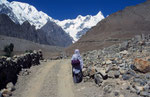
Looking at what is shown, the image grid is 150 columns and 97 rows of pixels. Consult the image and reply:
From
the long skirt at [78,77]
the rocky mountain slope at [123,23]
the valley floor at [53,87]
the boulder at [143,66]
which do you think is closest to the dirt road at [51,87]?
the valley floor at [53,87]

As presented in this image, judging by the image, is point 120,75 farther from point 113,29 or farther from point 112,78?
point 113,29

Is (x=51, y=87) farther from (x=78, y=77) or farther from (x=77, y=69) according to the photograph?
(x=77, y=69)

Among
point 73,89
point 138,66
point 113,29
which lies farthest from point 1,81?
point 113,29

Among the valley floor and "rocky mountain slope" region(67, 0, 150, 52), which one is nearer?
the valley floor

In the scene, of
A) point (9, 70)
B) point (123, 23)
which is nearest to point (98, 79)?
point (9, 70)

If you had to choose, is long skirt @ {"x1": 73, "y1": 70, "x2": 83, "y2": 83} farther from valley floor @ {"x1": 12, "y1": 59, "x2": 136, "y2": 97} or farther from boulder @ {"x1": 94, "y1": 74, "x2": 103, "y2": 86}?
boulder @ {"x1": 94, "y1": 74, "x2": 103, "y2": 86}

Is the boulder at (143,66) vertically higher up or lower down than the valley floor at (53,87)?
higher up

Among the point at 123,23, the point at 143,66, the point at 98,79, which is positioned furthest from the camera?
the point at 123,23

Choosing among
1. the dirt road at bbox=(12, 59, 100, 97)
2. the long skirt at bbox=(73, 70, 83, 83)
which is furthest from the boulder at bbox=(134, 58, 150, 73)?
the long skirt at bbox=(73, 70, 83, 83)

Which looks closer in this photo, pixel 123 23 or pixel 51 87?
pixel 51 87

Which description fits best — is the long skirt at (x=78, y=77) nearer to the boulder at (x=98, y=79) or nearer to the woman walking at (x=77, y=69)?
the woman walking at (x=77, y=69)

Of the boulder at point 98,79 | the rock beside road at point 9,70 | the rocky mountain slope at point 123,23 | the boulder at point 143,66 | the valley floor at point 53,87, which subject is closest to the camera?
the boulder at point 143,66

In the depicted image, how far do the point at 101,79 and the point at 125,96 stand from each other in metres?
2.25

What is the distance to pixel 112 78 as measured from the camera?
9195mm
